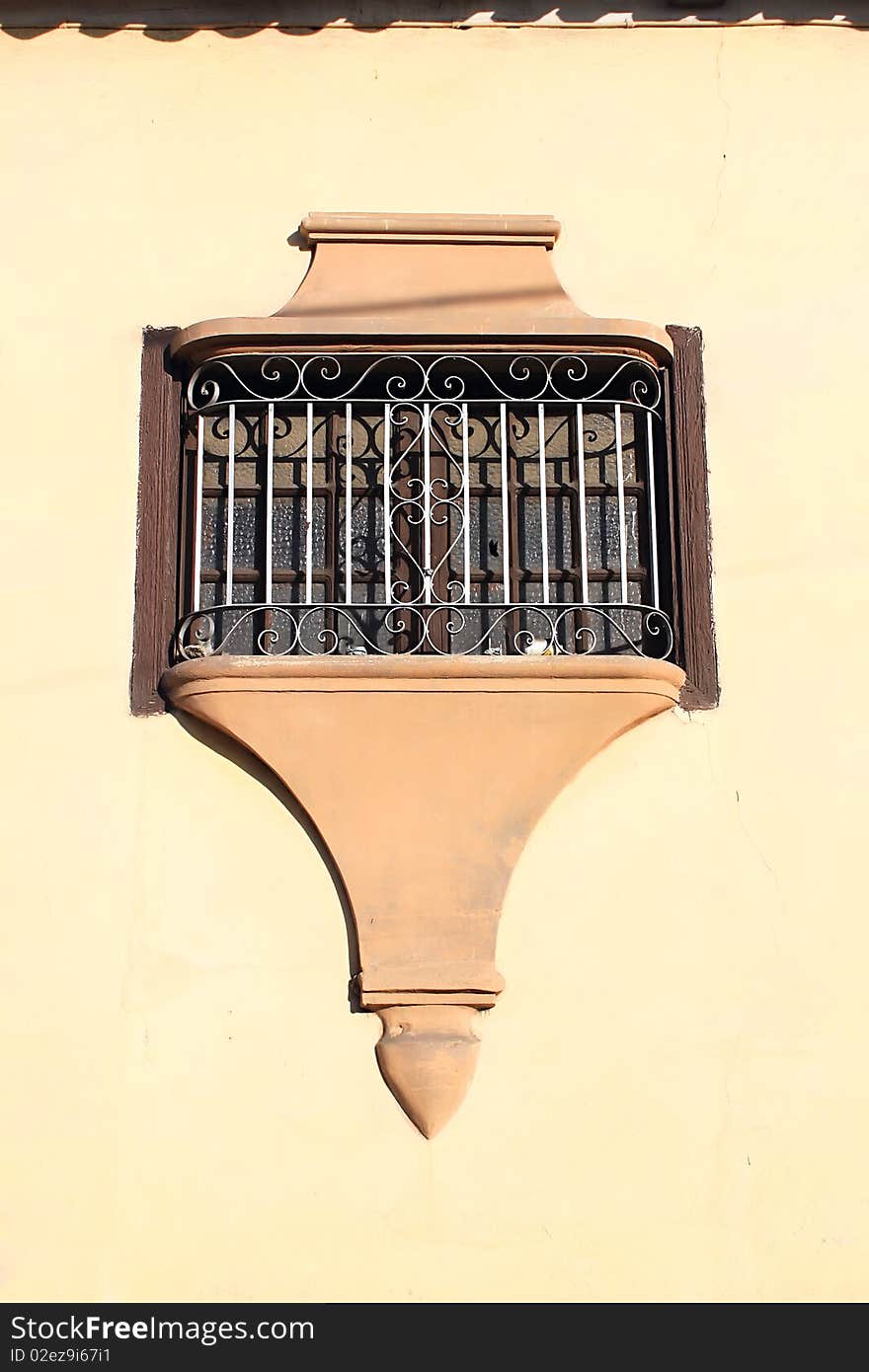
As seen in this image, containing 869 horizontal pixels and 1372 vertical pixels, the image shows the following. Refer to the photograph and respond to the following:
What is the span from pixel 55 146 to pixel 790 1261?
4.13 meters

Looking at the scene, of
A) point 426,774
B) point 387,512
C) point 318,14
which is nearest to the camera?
point 426,774

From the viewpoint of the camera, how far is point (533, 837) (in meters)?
4.86

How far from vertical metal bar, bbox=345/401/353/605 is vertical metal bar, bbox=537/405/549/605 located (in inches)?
23.2

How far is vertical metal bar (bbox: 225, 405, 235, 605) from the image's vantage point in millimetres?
4988

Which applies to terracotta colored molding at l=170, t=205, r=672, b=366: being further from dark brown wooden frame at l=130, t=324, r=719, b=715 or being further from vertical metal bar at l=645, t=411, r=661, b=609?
vertical metal bar at l=645, t=411, r=661, b=609

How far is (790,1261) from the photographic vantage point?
457 cm

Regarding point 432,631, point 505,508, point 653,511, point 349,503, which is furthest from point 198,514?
point 653,511

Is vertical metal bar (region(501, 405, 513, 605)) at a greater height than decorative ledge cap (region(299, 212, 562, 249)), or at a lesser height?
lesser

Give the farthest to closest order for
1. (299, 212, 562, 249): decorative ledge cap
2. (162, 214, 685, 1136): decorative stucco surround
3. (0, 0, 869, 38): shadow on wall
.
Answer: (0, 0, 869, 38): shadow on wall, (299, 212, 562, 249): decorative ledge cap, (162, 214, 685, 1136): decorative stucco surround

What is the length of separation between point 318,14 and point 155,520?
1.85 m

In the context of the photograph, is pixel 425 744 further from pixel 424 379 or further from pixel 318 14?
pixel 318 14

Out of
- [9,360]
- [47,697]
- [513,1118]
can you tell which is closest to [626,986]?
[513,1118]

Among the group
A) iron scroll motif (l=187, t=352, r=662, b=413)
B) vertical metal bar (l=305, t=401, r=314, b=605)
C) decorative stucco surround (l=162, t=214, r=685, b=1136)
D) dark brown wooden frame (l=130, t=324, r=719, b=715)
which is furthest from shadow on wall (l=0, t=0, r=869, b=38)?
decorative stucco surround (l=162, t=214, r=685, b=1136)

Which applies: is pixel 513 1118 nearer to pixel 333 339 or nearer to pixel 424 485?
pixel 424 485
